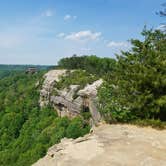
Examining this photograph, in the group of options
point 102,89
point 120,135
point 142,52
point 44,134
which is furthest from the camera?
point 44,134

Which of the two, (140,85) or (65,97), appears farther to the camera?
(65,97)

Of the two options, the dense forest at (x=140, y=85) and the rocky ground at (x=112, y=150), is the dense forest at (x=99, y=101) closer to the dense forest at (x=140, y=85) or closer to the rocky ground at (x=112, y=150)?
the dense forest at (x=140, y=85)

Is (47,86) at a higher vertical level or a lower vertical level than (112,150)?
lower

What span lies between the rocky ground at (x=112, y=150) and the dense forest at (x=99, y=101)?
243 centimetres

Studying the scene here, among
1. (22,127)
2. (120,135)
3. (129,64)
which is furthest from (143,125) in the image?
(22,127)

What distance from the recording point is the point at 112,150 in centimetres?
1270

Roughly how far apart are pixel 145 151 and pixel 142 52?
23.4 ft

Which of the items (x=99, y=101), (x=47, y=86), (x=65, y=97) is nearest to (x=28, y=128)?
(x=47, y=86)

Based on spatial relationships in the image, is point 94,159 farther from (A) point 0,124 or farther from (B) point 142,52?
(A) point 0,124

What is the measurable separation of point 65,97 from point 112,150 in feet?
188

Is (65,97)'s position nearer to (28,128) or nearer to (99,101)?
(28,128)

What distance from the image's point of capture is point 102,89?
69.9 ft

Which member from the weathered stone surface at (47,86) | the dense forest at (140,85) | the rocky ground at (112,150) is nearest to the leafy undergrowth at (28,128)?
the weathered stone surface at (47,86)

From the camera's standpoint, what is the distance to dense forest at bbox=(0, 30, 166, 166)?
1752 centimetres
